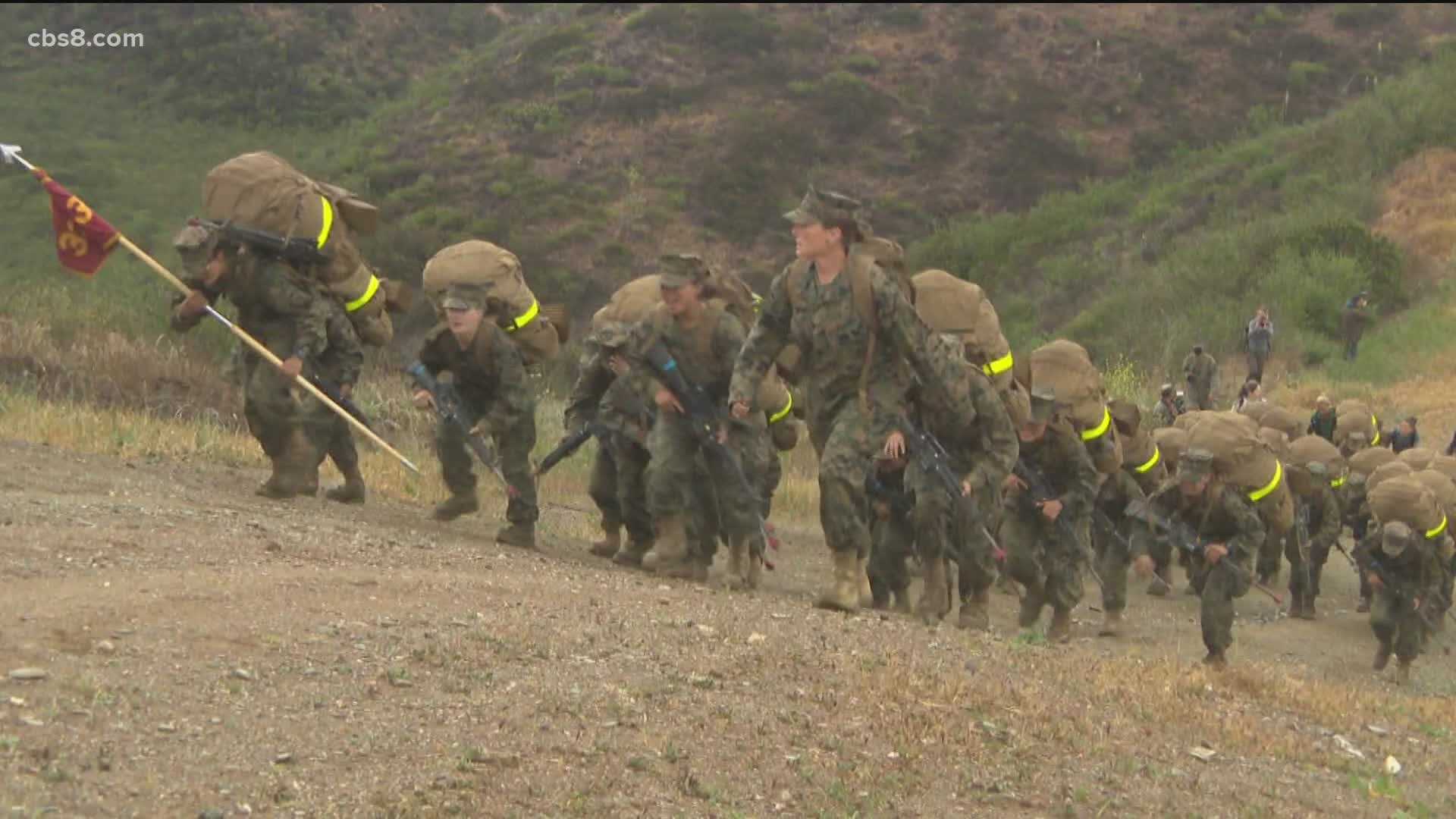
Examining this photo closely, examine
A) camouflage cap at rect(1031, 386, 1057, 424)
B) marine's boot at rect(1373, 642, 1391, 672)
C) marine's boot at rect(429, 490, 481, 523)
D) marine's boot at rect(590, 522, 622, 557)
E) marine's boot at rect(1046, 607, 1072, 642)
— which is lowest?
marine's boot at rect(1373, 642, 1391, 672)

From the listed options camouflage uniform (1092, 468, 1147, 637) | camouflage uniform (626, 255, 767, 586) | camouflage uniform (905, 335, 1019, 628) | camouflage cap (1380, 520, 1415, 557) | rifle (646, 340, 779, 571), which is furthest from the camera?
camouflage cap (1380, 520, 1415, 557)

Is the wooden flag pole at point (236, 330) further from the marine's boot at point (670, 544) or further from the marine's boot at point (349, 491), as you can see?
the marine's boot at point (670, 544)

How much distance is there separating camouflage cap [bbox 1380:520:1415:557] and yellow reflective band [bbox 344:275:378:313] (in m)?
8.41

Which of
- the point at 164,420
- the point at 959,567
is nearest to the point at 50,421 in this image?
the point at 164,420

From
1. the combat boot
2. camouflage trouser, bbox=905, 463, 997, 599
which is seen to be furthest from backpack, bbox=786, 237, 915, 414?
the combat boot

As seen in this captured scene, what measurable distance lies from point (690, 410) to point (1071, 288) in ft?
124

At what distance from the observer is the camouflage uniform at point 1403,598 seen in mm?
17625

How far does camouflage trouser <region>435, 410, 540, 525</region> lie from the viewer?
13695 mm

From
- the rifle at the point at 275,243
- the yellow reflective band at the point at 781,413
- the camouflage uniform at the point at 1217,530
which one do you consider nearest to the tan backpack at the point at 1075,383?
the camouflage uniform at the point at 1217,530

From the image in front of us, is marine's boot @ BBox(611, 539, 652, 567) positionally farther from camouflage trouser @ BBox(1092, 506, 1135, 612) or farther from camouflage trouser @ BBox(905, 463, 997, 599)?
camouflage trouser @ BBox(1092, 506, 1135, 612)

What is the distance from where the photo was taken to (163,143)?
5678 centimetres

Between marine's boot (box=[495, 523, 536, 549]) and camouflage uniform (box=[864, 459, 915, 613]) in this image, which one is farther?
marine's boot (box=[495, 523, 536, 549])

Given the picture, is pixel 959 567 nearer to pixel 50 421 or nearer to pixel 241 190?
pixel 241 190

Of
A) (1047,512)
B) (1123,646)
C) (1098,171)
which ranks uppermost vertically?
(1098,171)
